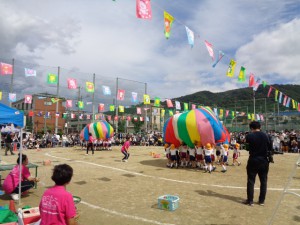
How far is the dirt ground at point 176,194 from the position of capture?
5.38 meters

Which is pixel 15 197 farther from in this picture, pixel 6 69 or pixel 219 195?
pixel 6 69

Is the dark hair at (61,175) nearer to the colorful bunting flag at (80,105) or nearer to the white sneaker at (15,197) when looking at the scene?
the white sneaker at (15,197)

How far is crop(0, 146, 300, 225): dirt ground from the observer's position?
5383mm

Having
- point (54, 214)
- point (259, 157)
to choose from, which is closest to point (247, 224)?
point (259, 157)

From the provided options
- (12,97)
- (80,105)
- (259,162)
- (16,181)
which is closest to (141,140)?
(80,105)

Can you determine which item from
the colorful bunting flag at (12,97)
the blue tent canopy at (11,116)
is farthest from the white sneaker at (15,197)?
the colorful bunting flag at (12,97)

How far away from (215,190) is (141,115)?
27.6 m

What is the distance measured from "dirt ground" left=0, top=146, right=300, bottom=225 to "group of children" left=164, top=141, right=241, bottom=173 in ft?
1.68

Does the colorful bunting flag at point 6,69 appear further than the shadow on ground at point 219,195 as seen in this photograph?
Yes

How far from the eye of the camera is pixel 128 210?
5.93 m

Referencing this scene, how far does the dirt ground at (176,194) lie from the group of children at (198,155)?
51 cm

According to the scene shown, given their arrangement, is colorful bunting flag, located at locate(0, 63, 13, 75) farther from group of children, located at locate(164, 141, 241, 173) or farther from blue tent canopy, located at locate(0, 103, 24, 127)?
blue tent canopy, located at locate(0, 103, 24, 127)

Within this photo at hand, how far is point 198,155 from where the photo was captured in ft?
38.5

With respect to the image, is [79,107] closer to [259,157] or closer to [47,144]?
[47,144]
